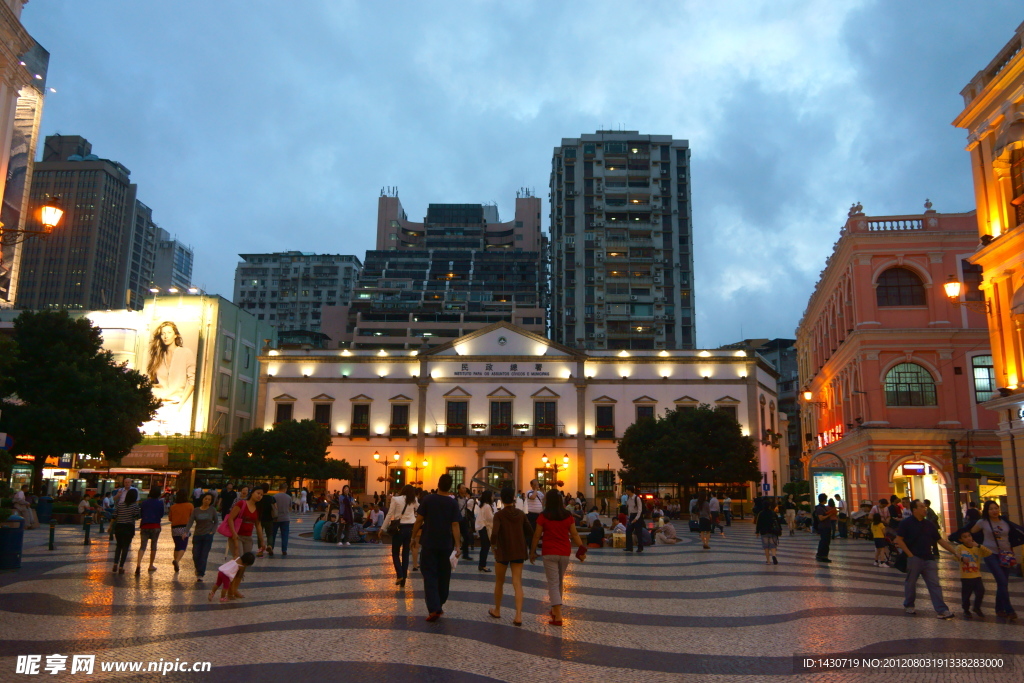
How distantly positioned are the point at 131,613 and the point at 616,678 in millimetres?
5884

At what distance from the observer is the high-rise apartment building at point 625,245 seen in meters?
79.4

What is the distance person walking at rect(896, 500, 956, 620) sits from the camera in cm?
965

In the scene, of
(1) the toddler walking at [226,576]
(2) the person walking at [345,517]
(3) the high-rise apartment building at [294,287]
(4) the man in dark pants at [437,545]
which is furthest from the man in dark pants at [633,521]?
(3) the high-rise apartment building at [294,287]

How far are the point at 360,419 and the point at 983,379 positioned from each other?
35.0 metres

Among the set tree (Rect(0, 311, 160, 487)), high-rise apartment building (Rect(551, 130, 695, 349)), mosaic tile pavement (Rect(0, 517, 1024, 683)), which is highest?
high-rise apartment building (Rect(551, 130, 695, 349))

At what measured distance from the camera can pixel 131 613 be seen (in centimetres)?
876

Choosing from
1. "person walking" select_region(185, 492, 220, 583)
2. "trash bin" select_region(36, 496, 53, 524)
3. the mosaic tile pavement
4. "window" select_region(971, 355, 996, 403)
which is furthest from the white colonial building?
"person walking" select_region(185, 492, 220, 583)

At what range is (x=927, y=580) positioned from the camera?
9680mm

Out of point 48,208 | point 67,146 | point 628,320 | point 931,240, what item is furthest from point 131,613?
point 67,146

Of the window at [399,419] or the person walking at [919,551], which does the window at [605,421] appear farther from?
the person walking at [919,551]

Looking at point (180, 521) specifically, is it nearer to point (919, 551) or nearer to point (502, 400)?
point (919, 551)

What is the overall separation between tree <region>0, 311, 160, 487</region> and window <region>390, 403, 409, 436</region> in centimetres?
2016

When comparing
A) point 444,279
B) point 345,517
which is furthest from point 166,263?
point 345,517

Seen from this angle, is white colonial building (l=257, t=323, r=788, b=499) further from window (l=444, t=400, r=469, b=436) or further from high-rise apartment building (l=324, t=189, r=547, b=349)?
high-rise apartment building (l=324, t=189, r=547, b=349)
